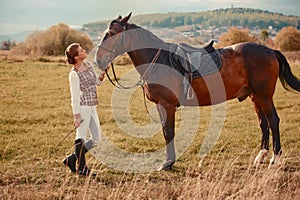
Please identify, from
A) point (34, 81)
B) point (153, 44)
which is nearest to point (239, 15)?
point (34, 81)

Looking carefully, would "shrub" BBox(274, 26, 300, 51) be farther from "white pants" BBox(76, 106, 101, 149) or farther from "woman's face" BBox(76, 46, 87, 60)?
"woman's face" BBox(76, 46, 87, 60)

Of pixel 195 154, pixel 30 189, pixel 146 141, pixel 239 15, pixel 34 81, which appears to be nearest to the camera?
pixel 30 189

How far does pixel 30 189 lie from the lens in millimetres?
4773

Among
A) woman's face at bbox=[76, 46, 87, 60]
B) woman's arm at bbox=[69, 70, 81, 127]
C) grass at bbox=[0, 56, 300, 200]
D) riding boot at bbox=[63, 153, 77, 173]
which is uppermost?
woman's face at bbox=[76, 46, 87, 60]

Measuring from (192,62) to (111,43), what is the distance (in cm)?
139

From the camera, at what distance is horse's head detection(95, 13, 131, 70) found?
531cm

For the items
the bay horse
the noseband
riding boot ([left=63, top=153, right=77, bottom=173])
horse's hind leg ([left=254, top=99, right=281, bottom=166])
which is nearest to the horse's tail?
the bay horse

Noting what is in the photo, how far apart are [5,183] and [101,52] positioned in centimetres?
237

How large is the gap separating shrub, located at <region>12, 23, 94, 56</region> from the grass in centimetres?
2890

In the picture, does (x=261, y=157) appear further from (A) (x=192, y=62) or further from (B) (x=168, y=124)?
(A) (x=192, y=62)

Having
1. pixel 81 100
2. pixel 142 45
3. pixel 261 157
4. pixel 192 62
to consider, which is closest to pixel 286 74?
pixel 261 157

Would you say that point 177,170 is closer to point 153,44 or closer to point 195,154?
point 195,154

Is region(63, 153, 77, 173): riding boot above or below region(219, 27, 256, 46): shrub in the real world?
below

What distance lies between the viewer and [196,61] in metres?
5.86
